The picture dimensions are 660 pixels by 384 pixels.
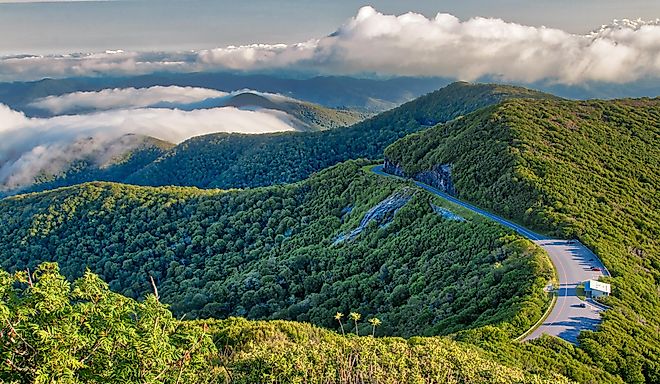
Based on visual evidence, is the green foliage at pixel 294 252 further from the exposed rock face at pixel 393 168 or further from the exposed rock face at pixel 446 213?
the exposed rock face at pixel 393 168

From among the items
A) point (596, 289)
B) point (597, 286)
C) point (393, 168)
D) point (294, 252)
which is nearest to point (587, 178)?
point (597, 286)

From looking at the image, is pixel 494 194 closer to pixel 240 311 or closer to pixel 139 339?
pixel 240 311

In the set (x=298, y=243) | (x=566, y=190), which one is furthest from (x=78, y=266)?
(x=566, y=190)

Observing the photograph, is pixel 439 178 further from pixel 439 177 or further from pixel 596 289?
pixel 596 289

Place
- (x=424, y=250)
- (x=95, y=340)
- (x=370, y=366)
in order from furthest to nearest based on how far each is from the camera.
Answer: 1. (x=424, y=250)
2. (x=370, y=366)
3. (x=95, y=340)

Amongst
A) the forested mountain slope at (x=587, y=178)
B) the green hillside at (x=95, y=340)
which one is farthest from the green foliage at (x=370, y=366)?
the forested mountain slope at (x=587, y=178)

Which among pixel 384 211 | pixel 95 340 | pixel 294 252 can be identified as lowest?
pixel 294 252
